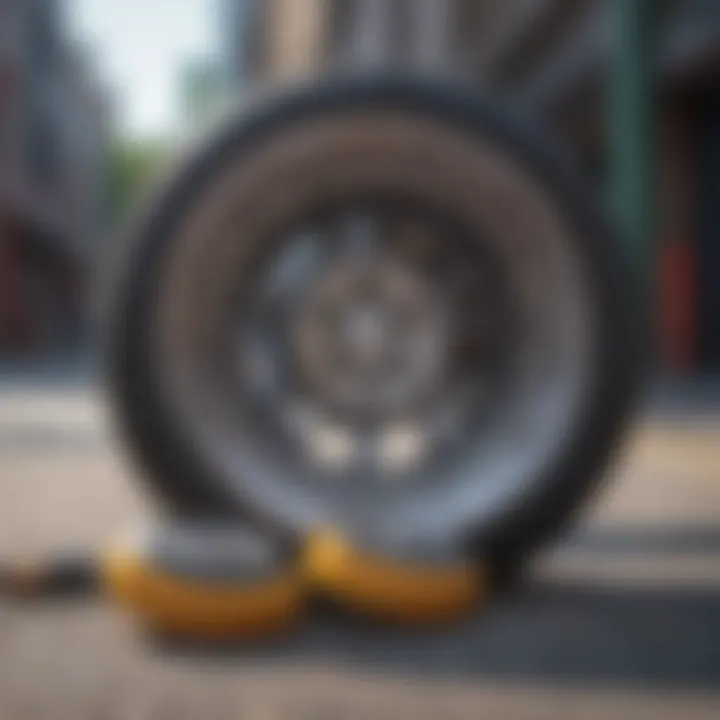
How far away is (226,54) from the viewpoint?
6.28 metres

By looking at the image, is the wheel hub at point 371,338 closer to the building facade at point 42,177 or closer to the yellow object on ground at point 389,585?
the yellow object on ground at point 389,585

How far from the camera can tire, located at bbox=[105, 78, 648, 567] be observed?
1.77 m

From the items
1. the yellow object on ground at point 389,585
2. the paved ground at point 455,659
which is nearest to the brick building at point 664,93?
the paved ground at point 455,659

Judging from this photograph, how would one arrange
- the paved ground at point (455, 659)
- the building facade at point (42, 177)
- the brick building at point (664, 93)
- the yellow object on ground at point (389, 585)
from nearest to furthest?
the paved ground at point (455, 659)
the yellow object on ground at point (389, 585)
the brick building at point (664, 93)
the building facade at point (42, 177)

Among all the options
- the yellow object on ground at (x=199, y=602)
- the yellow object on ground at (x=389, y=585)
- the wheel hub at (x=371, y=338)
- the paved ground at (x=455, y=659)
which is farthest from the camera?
the wheel hub at (x=371, y=338)

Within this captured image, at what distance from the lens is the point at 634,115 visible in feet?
24.0

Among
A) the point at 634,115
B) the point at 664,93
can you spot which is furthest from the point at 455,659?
the point at 664,93

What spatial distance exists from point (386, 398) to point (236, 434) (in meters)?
0.28

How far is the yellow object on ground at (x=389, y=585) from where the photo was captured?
151 cm

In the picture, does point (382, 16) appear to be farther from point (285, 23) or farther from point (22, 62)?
point (22, 62)

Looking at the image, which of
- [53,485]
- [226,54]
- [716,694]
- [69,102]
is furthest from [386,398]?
[69,102]

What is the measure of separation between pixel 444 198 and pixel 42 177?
2447 cm

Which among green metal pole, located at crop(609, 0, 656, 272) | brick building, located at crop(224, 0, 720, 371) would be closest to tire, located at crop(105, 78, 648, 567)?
brick building, located at crop(224, 0, 720, 371)

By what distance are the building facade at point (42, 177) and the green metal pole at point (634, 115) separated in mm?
14756
